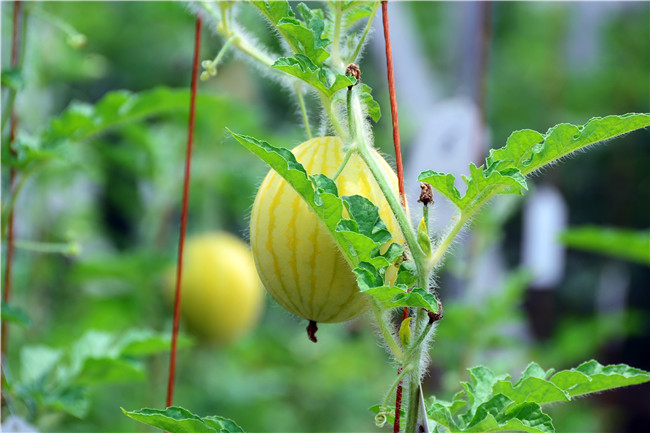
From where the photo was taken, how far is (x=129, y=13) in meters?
3.31

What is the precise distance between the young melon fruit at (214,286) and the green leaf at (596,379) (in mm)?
1734

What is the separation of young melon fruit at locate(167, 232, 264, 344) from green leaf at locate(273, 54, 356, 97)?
5.58 ft

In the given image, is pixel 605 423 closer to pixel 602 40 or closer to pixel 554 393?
pixel 602 40

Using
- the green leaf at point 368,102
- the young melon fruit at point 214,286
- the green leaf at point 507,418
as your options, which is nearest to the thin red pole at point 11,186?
the green leaf at point 368,102

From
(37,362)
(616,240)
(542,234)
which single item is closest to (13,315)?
(37,362)

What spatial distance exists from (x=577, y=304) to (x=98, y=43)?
409cm

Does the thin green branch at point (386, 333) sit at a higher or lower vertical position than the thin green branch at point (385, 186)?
lower

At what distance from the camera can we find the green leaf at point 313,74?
1.97 ft

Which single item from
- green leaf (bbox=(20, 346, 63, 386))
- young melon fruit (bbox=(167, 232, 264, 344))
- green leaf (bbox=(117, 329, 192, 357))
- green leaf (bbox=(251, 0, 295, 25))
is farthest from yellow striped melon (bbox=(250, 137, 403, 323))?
young melon fruit (bbox=(167, 232, 264, 344))

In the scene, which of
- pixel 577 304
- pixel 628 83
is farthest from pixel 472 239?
pixel 577 304

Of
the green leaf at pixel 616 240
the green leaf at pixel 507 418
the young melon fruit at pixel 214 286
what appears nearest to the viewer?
the green leaf at pixel 507 418

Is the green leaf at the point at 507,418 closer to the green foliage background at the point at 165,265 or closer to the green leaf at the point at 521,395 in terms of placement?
the green leaf at the point at 521,395

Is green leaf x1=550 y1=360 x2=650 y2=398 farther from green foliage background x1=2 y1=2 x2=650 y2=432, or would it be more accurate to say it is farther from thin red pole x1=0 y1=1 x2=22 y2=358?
thin red pole x1=0 y1=1 x2=22 y2=358

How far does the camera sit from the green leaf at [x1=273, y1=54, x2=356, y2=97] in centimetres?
60
